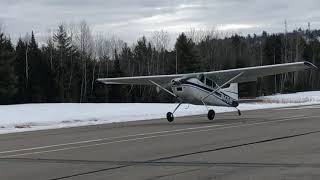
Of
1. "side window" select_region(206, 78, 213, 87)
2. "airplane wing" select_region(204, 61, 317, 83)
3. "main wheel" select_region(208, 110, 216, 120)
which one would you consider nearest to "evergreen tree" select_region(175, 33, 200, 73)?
"airplane wing" select_region(204, 61, 317, 83)

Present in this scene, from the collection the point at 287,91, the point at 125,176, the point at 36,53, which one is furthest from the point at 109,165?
the point at 287,91

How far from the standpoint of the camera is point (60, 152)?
14.0 metres

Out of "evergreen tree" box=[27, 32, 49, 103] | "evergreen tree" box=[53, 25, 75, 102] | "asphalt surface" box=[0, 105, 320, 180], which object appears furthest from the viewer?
"evergreen tree" box=[53, 25, 75, 102]

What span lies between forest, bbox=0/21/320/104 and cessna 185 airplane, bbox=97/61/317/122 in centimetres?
4390

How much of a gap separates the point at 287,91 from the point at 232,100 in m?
90.8

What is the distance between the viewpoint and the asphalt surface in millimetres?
9844

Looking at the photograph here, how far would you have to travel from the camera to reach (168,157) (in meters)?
12.3

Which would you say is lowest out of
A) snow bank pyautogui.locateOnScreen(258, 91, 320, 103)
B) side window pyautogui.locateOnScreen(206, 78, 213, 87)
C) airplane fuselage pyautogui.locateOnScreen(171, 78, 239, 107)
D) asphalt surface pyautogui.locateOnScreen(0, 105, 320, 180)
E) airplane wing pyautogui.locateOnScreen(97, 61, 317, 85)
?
asphalt surface pyautogui.locateOnScreen(0, 105, 320, 180)

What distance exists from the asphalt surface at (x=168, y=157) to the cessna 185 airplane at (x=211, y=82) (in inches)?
388

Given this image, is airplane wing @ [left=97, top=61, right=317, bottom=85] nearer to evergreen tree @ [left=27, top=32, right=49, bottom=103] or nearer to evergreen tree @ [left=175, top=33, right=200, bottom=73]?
evergreen tree @ [left=27, top=32, right=49, bottom=103]

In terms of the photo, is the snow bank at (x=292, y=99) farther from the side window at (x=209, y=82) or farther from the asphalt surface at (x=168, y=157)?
the asphalt surface at (x=168, y=157)

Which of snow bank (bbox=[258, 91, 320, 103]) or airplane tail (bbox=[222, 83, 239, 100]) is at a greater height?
airplane tail (bbox=[222, 83, 239, 100])

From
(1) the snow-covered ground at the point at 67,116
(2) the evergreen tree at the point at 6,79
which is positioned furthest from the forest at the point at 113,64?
(1) the snow-covered ground at the point at 67,116

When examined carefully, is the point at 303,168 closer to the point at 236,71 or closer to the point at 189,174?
the point at 189,174
